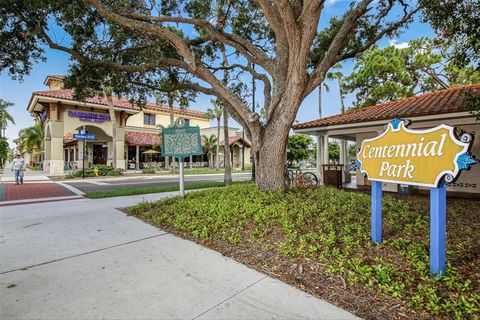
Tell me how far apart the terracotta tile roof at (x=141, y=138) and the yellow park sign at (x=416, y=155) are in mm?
26689

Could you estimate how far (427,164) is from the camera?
282 centimetres

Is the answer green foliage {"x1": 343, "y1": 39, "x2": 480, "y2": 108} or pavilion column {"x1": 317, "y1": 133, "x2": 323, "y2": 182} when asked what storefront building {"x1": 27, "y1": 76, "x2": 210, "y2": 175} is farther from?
green foliage {"x1": 343, "y1": 39, "x2": 480, "y2": 108}

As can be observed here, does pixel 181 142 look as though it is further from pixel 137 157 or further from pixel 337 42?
pixel 137 157

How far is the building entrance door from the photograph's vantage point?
2722 centimetres

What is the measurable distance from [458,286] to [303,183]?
6.25 meters

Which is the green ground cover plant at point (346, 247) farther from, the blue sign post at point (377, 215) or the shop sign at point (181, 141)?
the shop sign at point (181, 141)

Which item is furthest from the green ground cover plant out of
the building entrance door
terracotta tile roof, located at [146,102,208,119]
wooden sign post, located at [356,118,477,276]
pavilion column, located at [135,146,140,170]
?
terracotta tile roof, located at [146,102,208,119]

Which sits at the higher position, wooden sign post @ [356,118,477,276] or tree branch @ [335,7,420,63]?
tree branch @ [335,7,420,63]

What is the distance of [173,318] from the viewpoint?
2.22 meters

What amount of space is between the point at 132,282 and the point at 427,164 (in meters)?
3.80

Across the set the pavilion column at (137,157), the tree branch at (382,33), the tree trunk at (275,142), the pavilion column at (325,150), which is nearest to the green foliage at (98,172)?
the pavilion column at (137,157)

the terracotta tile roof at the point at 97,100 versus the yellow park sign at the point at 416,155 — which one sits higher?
the terracotta tile roof at the point at 97,100

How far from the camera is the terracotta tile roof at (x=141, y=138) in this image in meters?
26.6

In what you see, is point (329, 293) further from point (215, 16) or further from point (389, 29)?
point (215, 16)
